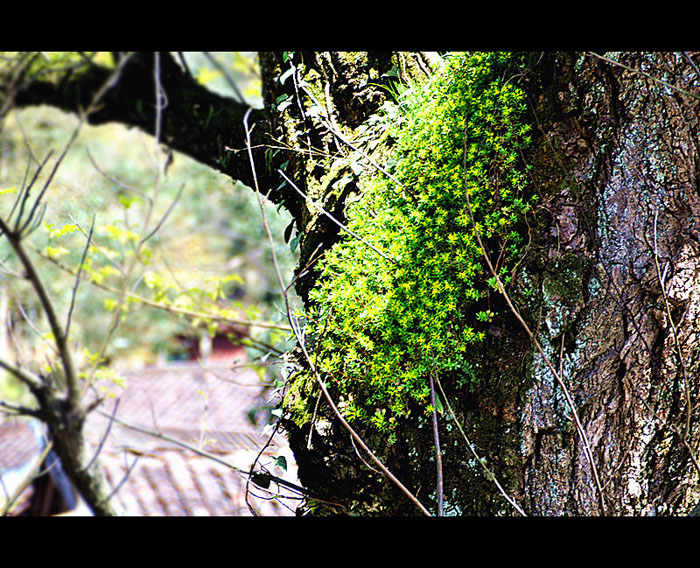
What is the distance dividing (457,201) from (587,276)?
12.1 inches

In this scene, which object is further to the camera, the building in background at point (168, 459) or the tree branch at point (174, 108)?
the building in background at point (168, 459)

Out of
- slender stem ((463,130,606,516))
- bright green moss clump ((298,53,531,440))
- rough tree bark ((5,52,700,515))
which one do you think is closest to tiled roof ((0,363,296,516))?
bright green moss clump ((298,53,531,440))

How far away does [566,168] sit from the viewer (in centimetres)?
112

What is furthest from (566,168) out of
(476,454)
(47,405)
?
(47,405)

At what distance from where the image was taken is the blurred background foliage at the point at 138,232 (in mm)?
2613

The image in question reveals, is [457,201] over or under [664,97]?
under

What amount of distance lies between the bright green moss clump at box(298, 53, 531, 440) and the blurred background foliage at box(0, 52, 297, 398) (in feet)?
3.88

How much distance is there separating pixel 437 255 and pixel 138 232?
245 centimetres

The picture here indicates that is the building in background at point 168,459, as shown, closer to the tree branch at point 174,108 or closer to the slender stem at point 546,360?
the tree branch at point 174,108

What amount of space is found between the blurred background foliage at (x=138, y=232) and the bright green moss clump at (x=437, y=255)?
118 cm

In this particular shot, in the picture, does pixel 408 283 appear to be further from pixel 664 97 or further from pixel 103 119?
pixel 103 119

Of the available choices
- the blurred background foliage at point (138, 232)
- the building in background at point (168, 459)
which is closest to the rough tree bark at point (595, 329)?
the blurred background foliage at point (138, 232)

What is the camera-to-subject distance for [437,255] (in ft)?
3.77

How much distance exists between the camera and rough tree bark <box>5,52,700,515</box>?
3.53 feet
